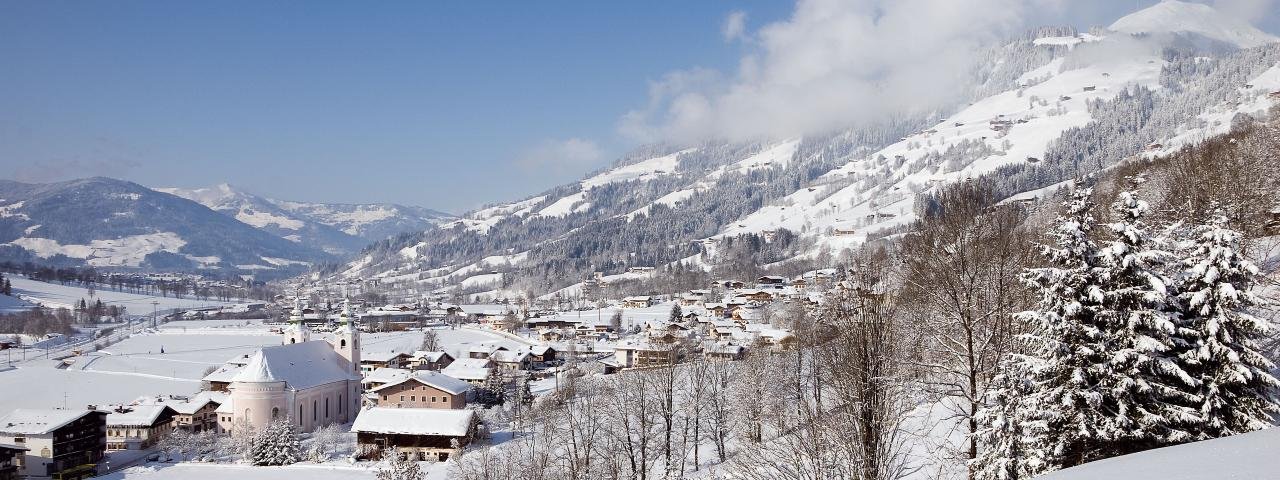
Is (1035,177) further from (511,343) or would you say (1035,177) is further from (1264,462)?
(1264,462)

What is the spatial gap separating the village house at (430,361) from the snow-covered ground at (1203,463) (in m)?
66.6

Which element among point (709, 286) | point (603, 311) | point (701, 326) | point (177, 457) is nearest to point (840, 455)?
point (177, 457)

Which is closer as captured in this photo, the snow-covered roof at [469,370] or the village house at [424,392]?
the village house at [424,392]

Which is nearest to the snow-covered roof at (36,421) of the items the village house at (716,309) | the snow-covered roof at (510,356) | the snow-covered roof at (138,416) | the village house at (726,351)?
the snow-covered roof at (138,416)

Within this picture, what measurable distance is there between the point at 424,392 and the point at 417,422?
943 cm

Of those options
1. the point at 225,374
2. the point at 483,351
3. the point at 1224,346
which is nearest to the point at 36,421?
the point at 225,374

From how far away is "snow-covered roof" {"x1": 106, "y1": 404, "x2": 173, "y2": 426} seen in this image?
1860 inches

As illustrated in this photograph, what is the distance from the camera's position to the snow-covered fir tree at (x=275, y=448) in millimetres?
40625

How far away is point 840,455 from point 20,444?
46.7m

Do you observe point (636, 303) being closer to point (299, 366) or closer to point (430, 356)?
point (430, 356)

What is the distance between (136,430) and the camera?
47469 millimetres

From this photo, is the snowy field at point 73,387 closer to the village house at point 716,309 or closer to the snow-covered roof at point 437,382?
the snow-covered roof at point 437,382

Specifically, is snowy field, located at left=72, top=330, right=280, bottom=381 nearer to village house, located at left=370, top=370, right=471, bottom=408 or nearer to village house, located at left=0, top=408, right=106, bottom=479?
village house, located at left=370, top=370, right=471, bottom=408

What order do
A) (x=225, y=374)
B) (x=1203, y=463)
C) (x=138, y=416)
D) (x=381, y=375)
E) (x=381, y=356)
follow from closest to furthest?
(x=1203, y=463)
(x=138, y=416)
(x=225, y=374)
(x=381, y=375)
(x=381, y=356)
